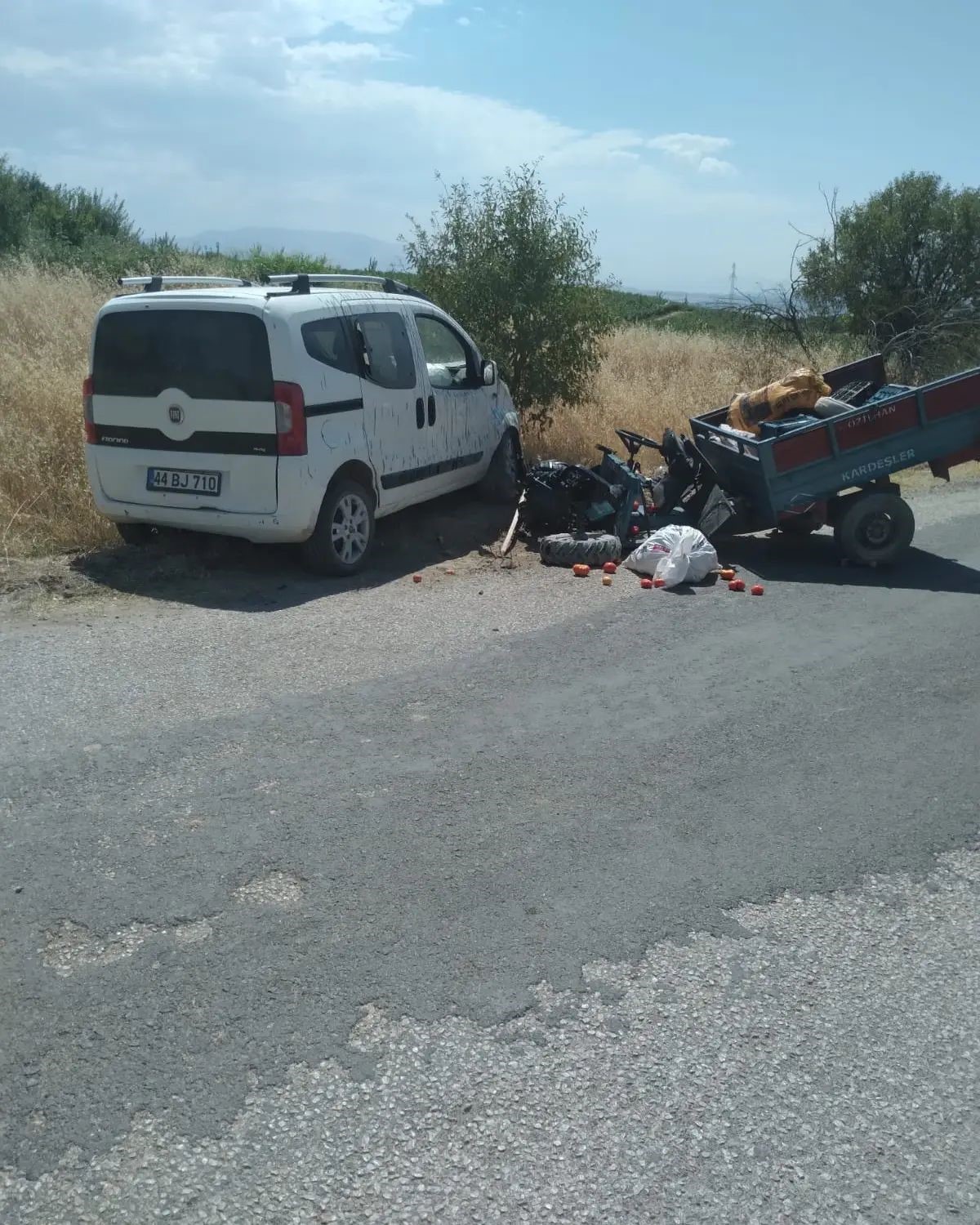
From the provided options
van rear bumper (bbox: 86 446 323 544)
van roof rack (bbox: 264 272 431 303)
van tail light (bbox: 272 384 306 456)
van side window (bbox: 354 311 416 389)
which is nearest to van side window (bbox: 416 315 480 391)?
van roof rack (bbox: 264 272 431 303)

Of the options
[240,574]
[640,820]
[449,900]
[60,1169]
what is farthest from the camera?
[240,574]

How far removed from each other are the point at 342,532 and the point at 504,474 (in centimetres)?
304

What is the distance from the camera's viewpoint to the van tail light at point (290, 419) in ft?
27.3

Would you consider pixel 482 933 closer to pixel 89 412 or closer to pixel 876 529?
pixel 89 412

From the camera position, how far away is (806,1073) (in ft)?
11.4

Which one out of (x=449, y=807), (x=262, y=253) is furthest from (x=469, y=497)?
(x=262, y=253)

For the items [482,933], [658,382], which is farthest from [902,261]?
[482,933]

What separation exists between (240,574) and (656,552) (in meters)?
3.38

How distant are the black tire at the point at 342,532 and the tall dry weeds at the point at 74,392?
205 cm

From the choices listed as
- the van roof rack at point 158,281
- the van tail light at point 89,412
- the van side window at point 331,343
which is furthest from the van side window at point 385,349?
the van tail light at point 89,412

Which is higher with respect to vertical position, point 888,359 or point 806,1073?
point 888,359

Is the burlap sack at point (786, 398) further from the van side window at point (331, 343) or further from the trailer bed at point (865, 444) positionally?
the van side window at point (331, 343)

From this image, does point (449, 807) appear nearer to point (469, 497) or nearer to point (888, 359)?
point (469, 497)

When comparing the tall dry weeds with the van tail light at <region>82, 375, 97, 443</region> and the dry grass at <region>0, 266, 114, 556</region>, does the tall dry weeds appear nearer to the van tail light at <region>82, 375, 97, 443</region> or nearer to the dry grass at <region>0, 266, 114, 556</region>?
the dry grass at <region>0, 266, 114, 556</region>
